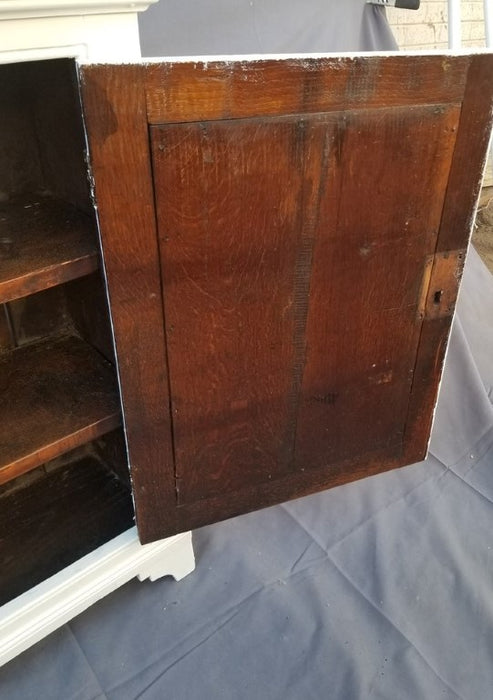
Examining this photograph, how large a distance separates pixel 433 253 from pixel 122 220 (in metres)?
0.44

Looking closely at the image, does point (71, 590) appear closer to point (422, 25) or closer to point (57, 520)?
point (57, 520)

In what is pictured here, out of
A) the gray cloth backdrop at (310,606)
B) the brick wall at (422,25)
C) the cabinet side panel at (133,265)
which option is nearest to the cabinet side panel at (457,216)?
the gray cloth backdrop at (310,606)

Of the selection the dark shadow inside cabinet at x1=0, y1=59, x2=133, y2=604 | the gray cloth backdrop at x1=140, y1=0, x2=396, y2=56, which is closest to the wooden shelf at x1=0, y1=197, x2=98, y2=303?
the dark shadow inside cabinet at x1=0, y1=59, x2=133, y2=604

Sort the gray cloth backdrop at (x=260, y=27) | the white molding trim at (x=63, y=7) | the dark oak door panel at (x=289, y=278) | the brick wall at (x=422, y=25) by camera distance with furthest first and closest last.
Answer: the brick wall at (x=422, y=25) → the gray cloth backdrop at (x=260, y=27) → the dark oak door panel at (x=289, y=278) → the white molding trim at (x=63, y=7)

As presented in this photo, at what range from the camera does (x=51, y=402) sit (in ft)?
2.96

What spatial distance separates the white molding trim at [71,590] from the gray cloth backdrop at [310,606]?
10cm

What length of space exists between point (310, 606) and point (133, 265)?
0.74m

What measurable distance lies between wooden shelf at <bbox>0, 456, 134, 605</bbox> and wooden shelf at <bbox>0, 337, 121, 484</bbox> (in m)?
0.26

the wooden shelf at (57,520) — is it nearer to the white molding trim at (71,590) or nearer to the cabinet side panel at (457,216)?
the white molding trim at (71,590)

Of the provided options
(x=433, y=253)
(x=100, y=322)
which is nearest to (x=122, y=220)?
(x=100, y=322)

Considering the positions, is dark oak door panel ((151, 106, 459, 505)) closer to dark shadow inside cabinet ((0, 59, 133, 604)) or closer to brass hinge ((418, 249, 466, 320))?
brass hinge ((418, 249, 466, 320))

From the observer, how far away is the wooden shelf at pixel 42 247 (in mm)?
713

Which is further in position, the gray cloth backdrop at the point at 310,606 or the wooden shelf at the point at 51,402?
the gray cloth backdrop at the point at 310,606

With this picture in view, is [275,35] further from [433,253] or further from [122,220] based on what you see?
[122,220]
